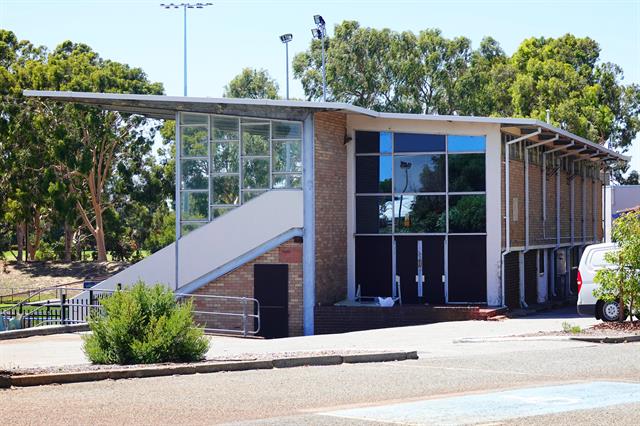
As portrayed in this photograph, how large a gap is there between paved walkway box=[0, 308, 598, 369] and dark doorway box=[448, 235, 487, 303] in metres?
2.32

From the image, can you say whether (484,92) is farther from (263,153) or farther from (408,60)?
(263,153)

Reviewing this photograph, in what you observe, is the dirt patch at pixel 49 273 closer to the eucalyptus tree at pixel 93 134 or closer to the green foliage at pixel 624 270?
the eucalyptus tree at pixel 93 134

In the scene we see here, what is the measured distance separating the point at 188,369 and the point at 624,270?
11.3m

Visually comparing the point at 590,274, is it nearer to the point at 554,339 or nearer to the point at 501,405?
the point at 554,339

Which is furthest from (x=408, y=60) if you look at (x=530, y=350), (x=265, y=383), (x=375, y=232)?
(x=265, y=383)

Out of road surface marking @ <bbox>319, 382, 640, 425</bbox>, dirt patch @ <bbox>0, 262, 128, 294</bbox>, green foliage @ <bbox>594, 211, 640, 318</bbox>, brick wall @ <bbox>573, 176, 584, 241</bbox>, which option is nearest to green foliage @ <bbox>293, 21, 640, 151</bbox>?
dirt patch @ <bbox>0, 262, 128, 294</bbox>

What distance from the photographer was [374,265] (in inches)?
1241

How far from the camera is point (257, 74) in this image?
7994 cm

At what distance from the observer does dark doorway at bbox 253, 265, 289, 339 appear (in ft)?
96.6

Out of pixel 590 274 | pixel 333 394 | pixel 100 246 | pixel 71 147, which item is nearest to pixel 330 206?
pixel 590 274

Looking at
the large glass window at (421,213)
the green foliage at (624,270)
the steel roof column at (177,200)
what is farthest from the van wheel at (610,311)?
the steel roof column at (177,200)

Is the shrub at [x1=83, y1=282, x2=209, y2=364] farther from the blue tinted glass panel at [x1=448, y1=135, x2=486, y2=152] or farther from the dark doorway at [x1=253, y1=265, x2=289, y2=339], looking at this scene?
the blue tinted glass panel at [x1=448, y1=135, x2=486, y2=152]

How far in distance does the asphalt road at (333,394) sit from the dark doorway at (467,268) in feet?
40.8

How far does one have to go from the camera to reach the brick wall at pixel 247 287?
29375 mm
